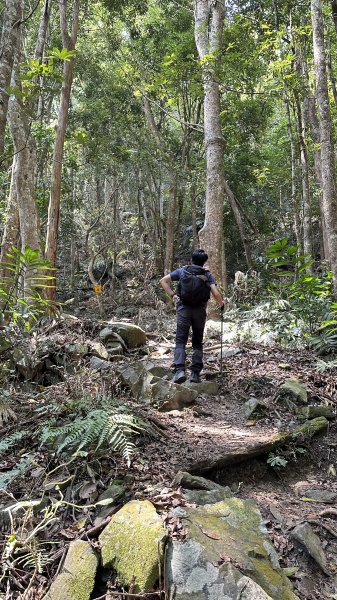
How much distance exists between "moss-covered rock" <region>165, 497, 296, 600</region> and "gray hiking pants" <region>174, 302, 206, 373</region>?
9.85 ft

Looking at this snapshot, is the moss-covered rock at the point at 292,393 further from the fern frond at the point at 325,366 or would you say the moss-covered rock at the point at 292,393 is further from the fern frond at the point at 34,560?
the fern frond at the point at 34,560

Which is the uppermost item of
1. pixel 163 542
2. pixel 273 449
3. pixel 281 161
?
pixel 281 161

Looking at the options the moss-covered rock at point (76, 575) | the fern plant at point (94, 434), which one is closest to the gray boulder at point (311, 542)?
the fern plant at point (94, 434)

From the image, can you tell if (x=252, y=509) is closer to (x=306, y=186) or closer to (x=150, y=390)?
(x=150, y=390)

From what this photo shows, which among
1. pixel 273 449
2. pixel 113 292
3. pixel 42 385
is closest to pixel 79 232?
pixel 113 292

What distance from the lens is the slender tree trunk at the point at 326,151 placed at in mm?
7195

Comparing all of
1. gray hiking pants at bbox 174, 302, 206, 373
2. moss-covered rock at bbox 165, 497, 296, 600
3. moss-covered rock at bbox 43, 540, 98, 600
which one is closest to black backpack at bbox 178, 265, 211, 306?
gray hiking pants at bbox 174, 302, 206, 373

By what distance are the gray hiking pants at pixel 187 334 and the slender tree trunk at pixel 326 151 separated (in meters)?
2.62

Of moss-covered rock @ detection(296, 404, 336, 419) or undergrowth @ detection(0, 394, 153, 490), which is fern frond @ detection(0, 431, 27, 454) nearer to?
undergrowth @ detection(0, 394, 153, 490)

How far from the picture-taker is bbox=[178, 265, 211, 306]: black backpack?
230 inches

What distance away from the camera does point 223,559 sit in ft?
7.66

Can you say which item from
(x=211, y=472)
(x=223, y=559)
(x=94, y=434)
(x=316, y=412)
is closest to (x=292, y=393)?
(x=316, y=412)

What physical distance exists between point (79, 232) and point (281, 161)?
9.40m

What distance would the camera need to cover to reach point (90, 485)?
292 centimetres
